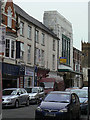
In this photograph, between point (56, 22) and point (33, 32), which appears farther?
point (56, 22)

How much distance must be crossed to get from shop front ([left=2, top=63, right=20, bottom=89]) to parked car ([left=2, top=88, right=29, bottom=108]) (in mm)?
8718

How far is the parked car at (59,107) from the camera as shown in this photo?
12242mm

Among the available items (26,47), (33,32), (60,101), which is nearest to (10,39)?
(26,47)

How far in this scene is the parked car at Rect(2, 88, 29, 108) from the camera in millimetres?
20391

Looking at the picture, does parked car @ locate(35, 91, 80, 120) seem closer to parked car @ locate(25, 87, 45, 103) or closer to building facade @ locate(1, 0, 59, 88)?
parked car @ locate(25, 87, 45, 103)

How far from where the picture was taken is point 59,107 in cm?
1251

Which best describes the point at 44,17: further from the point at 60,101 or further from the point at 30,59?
the point at 60,101

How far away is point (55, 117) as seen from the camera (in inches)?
479

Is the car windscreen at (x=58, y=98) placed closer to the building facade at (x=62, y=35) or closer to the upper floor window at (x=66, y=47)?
the building facade at (x=62, y=35)

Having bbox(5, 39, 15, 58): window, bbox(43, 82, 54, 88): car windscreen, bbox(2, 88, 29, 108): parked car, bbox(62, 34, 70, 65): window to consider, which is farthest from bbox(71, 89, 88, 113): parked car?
bbox(62, 34, 70, 65): window

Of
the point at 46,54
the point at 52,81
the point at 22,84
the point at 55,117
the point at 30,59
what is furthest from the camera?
the point at 46,54

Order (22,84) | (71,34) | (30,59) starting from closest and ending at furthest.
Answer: (22,84)
(30,59)
(71,34)

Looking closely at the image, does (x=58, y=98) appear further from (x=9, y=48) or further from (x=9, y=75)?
(x=9, y=75)

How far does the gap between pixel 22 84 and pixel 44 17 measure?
70.0 feet
